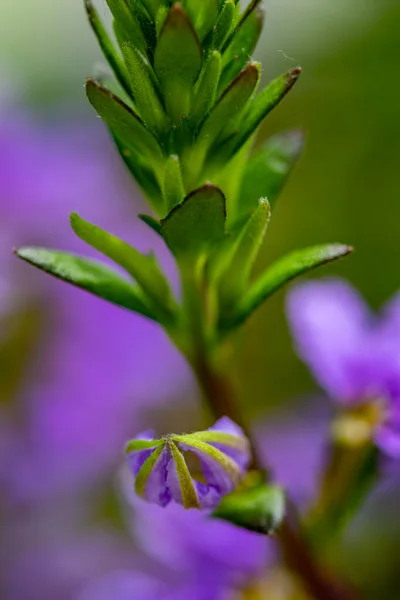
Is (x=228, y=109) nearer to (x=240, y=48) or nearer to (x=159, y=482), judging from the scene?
(x=240, y=48)

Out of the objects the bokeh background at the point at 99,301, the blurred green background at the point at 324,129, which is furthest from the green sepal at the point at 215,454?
the blurred green background at the point at 324,129

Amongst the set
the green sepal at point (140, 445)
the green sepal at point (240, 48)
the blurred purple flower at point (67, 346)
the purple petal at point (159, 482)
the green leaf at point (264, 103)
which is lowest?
the blurred purple flower at point (67, 346)

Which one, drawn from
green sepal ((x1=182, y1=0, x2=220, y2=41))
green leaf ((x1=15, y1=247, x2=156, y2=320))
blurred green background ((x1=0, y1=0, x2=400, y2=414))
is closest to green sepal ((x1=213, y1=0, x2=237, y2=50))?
green sepal ((x1=182, y1=0, x2=220, y2=41))

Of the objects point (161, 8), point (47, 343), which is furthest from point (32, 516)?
point (161, 8)

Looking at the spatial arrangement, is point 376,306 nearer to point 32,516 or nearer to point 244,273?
point 32,516

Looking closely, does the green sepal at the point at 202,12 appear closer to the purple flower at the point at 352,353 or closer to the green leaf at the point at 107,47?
the green leaf at the point at 107,47
